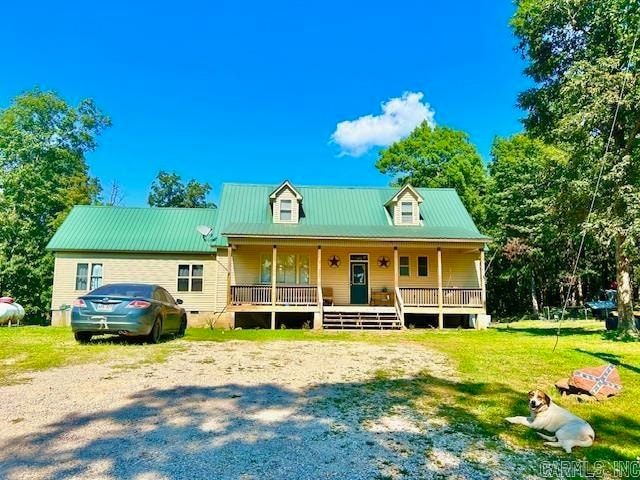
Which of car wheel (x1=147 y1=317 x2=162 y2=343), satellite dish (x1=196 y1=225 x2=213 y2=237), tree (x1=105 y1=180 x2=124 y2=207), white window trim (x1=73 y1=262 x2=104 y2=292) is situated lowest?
car wheel (x1=147 y1=317 x2=162 y2=343)

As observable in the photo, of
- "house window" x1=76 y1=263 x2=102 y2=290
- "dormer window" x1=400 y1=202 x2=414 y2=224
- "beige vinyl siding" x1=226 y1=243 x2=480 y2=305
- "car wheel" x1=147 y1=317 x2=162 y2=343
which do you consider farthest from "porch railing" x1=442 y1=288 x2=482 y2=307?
"house window" x1=76 y1=263 x2=102 y2=290

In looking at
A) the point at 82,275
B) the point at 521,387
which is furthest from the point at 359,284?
the point at 521,387

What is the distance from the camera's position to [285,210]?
20234 millimetres

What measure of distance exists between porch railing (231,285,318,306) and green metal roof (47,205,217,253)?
324cm

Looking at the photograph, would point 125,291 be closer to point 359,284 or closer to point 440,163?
point 359,284

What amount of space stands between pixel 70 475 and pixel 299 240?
14.1m

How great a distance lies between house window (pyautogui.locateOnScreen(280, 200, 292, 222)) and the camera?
20203 mm

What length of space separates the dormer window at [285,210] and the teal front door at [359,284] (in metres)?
3.70

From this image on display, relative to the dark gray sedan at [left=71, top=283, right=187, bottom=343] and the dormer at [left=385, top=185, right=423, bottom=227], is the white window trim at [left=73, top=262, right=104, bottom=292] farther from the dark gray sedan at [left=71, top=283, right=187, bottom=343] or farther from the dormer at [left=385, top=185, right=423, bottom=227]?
the dormer at [left=385, top=185, right=423, bottom=227]

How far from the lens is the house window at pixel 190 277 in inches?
769

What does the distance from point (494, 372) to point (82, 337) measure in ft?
30.6

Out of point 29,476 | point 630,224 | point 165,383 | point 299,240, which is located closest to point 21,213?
point 299,240

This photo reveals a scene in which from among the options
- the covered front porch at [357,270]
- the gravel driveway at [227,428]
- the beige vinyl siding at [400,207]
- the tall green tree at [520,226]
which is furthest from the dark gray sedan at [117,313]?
the tall green tree at [520,226]

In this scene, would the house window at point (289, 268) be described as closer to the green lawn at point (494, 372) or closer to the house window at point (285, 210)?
the house window at point (285, 210)
